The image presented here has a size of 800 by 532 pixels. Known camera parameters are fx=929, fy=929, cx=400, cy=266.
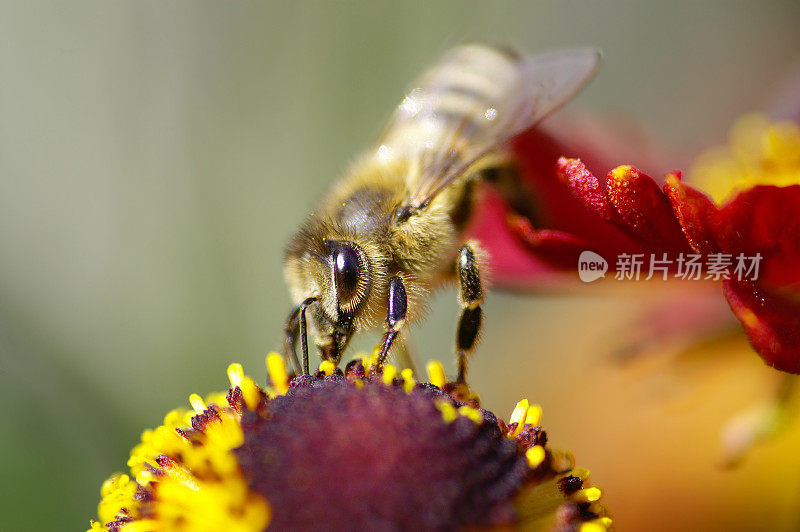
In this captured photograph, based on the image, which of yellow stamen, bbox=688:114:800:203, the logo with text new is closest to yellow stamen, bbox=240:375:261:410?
the logo with text new

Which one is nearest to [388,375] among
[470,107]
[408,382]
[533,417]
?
[408,382]

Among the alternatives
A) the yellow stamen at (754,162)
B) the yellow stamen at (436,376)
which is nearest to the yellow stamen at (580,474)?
the yellow stamen at (436,376)

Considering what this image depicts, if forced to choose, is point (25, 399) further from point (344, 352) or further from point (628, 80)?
point (628, 80)

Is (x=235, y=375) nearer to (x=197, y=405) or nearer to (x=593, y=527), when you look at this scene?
(x=197, y=405)

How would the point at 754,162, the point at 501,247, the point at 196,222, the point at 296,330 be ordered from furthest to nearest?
1. the point at 196,222
2. the point at 754,162
3. the point at 501,247
4. the point at 296,330

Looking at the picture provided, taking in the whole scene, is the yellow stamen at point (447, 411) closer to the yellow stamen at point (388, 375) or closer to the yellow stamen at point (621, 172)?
the yellow stamen at point (388, 375)

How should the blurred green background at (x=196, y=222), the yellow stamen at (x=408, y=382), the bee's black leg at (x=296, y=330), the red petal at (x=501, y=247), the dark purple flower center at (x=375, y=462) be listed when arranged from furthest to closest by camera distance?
the blurred green background at (x=196, y=222) < the red petal at (x=501, y=247) < the bee's black leg at (x=296, y=330) < the yellow stamen at (x=408, y=382) < the dark purple flower center at (x=375, y=462)

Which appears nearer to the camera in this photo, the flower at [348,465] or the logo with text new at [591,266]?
the flower at [348,465]
